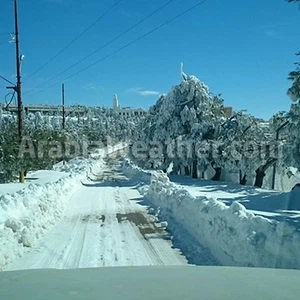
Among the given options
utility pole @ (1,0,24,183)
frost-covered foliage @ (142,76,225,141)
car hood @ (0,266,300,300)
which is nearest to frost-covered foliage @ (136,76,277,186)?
frost-covered foliage @ (142,76,225,141)

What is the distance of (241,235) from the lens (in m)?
7.28

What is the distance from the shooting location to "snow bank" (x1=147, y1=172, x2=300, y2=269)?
599cm

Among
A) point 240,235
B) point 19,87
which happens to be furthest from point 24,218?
point 19,87

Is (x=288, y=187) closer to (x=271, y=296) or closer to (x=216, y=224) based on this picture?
(x=216, y=224)

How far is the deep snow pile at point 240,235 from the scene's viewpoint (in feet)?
19.7

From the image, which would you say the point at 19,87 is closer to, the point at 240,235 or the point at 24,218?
the point at 24,218

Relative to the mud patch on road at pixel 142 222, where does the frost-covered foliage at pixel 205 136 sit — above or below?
above

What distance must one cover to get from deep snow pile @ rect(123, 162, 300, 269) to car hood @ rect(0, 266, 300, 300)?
135 cm

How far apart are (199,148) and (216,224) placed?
22.1 meters

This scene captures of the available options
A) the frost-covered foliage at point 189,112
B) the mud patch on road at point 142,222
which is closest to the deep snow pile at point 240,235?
the mud patch on road at point 142,222

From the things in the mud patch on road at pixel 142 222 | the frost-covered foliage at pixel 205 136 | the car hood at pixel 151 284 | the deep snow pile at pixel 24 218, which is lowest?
the mud patch on road at pixel 142 222

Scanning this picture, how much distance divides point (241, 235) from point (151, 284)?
12.0 ft

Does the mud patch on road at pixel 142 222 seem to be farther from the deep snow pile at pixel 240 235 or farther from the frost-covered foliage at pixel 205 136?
the frost-covered foliage at pixel 205 136

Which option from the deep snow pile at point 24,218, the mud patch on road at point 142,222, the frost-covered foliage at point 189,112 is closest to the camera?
the deep snow pile at point 24,218
